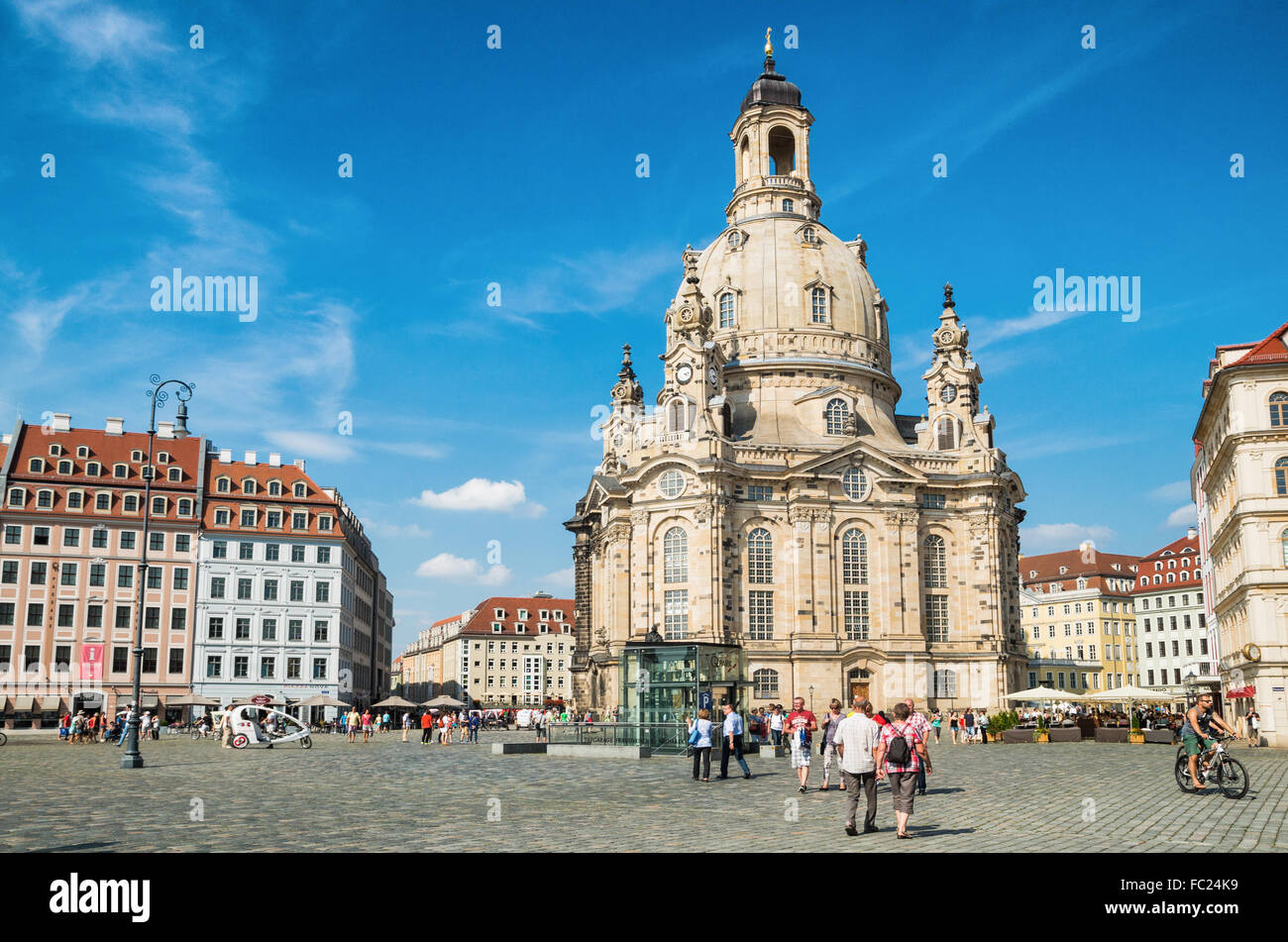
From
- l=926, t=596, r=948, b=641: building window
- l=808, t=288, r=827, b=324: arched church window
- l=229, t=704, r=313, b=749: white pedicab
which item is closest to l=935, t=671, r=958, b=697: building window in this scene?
l=926, t=596, r=948, b=641: building window

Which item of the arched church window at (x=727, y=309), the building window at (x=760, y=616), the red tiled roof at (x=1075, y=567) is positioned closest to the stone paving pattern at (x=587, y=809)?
the building window at (x=760, y=616)

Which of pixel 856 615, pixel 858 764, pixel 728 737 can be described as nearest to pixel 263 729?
pixel 728 737

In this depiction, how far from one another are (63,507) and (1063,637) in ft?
310

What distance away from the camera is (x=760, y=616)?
7512 cm

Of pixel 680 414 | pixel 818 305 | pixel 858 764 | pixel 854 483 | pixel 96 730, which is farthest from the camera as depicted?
pixel 818 305

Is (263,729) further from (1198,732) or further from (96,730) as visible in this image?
(1198,732)

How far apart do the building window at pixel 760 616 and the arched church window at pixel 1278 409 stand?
3565cm

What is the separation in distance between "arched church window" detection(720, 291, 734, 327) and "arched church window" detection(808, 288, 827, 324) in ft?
19.0

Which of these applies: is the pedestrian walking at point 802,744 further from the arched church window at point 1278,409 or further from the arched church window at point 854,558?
the arched church window at point 854,558

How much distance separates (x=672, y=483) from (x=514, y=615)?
241 ft

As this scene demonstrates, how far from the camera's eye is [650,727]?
4059 cm

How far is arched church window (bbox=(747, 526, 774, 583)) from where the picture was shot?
75.6 meters
